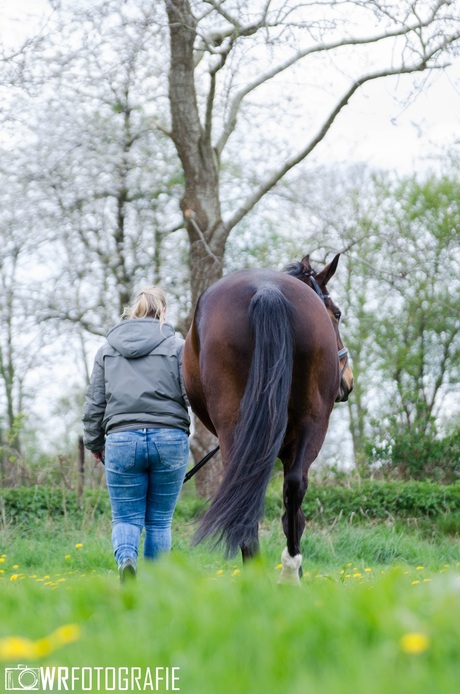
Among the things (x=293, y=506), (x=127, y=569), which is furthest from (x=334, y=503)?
(x=127, y=569)

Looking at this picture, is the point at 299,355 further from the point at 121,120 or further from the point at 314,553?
the point at 121,120

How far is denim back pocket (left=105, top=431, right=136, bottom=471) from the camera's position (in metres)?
5.61

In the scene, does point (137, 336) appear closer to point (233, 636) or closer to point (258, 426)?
point (258, 426)

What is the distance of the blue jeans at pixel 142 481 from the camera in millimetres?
5613

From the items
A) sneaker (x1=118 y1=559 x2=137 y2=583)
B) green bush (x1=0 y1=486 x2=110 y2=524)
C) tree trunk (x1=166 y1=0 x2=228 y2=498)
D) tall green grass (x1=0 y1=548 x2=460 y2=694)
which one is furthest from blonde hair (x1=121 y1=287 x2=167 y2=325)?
tree trunk (x1=166 y1=0 x2=228 y2=498)

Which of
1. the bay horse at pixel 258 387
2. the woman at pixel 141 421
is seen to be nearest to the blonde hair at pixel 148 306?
the woman at pixel 141 421

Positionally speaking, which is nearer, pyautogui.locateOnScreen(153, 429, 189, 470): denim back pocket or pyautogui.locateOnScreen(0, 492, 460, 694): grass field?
pyautogui.locateOnScreen(0, 492, 460, 694): grass field

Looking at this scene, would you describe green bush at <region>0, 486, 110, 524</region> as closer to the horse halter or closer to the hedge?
the hedge

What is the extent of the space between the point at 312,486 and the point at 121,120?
32.7 feet

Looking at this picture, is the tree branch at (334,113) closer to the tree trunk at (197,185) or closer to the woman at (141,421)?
the tree trunk at (197,185)

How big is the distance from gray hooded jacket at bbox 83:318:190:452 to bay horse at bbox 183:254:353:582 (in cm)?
12

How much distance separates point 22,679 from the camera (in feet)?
6.89

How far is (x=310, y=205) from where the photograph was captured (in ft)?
53.8

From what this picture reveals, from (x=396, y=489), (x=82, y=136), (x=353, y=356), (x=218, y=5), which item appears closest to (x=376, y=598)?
(x=396, y=489)
